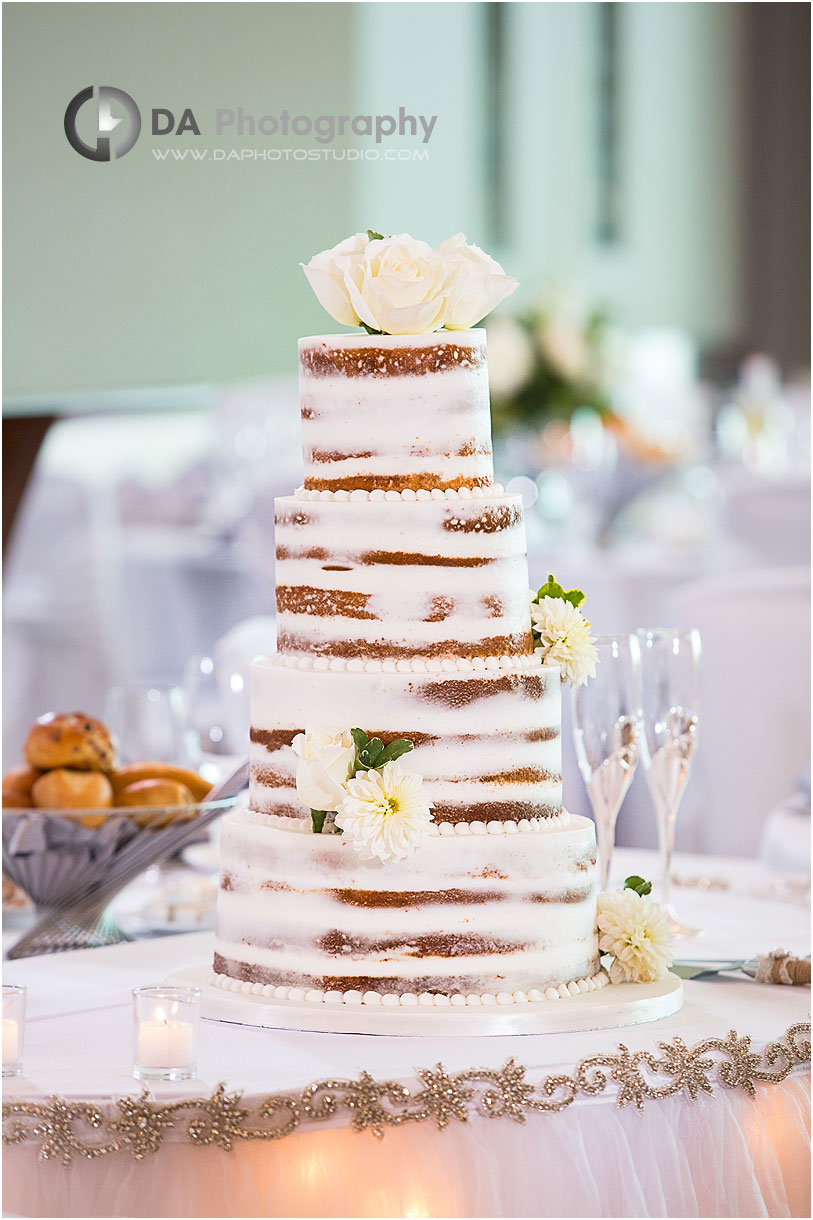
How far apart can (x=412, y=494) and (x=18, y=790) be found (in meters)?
0.82

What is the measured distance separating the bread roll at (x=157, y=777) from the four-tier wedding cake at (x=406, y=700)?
1.68 feet

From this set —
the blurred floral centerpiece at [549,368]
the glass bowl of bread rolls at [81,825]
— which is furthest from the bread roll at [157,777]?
the blurred floral centerpiece at [549,368]

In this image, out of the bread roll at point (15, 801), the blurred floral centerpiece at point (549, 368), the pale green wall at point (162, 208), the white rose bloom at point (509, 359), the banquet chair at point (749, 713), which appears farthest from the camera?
the blurred floral centerpiece at point (549, 368)

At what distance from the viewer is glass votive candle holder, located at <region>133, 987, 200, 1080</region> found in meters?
1.61

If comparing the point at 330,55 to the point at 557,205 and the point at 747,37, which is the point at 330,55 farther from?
the point at 747,37

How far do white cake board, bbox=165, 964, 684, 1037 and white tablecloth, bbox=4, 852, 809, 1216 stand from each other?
0.7 inches

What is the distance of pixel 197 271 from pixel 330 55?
0.53 meters

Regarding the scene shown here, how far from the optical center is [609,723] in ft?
7.43

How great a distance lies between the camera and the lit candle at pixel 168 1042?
1.61m

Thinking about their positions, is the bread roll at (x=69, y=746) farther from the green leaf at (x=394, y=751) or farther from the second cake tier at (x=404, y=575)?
the green leaf at (x=394, y=751)

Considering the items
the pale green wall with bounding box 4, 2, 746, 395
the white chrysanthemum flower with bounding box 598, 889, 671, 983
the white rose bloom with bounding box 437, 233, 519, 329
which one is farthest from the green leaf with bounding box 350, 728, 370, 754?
the pale green wall with bounding box 4, 2, 746, 395

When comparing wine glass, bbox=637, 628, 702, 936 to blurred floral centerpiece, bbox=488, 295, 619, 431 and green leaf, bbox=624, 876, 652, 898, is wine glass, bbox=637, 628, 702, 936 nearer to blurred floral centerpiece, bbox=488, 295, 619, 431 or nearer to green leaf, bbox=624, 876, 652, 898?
green leaf, bbox=624, 876, 652, 898

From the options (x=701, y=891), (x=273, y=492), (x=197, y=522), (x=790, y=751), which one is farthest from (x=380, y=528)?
(x=197, y=522)

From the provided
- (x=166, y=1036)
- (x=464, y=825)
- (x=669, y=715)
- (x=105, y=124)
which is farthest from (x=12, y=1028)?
(x=105, y=124)
